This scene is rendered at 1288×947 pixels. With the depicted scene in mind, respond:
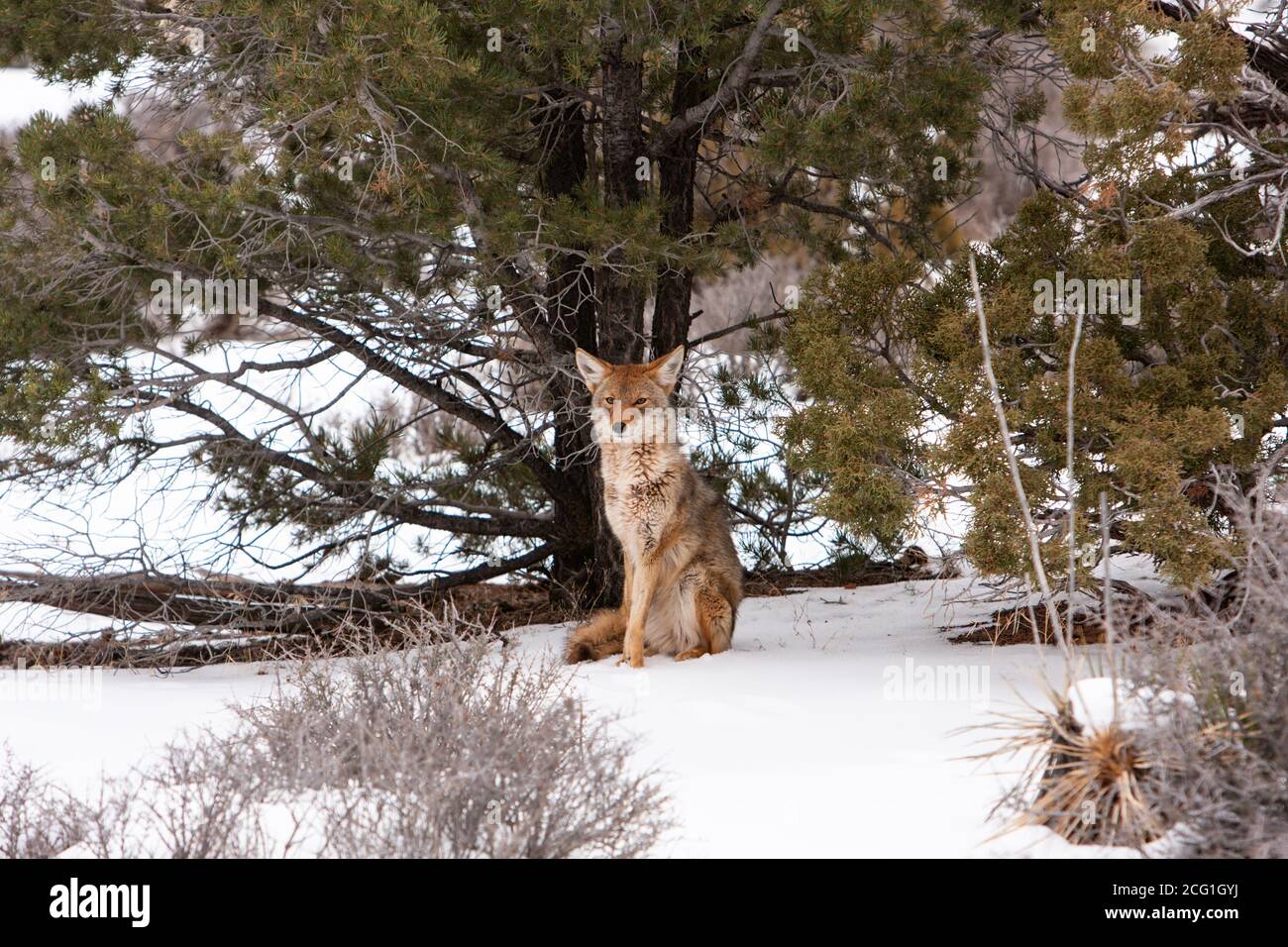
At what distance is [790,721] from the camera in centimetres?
636

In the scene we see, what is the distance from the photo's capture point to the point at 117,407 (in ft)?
27.4

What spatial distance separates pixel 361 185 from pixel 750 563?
518cm

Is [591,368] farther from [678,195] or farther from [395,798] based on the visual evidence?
[395,798]

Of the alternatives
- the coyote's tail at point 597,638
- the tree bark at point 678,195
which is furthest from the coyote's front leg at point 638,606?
the tree bark at point 678,195

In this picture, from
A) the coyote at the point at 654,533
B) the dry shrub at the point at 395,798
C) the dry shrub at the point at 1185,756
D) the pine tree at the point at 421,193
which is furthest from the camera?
the coyote at the point at 654,533

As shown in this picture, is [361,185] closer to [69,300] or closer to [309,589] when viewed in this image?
[69,300]

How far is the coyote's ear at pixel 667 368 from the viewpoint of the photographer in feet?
26.1

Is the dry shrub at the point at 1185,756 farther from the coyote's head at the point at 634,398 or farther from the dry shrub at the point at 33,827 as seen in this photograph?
the coyote's head at the point at 634,398

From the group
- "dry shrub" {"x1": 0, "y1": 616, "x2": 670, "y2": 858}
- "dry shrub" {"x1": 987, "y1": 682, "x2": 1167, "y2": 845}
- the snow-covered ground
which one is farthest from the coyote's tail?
"dry shrub" {"x1": 987, "y1": 682, "x2": 1167, "y2": 845}

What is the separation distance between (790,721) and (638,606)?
5.72 ft

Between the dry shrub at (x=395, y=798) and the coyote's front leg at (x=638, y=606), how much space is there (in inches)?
104

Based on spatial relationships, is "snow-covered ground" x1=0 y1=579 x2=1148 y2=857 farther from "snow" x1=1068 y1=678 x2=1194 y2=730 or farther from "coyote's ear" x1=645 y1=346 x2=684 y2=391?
"coyote's ear" x1=645 y1=346 x2=684 y2=391

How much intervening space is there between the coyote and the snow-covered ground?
334mm

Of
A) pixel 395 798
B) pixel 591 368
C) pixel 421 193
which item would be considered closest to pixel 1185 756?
pixel 395 798
